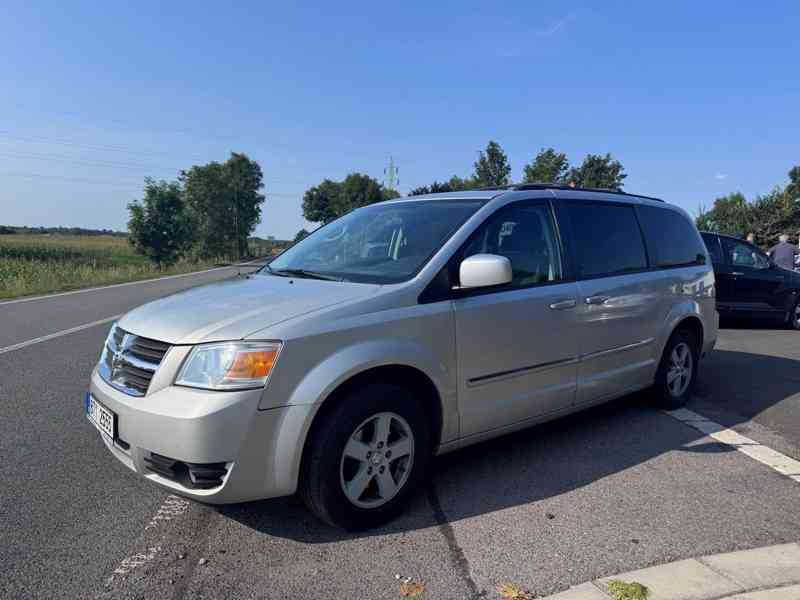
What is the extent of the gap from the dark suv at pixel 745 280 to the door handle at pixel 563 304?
25.3 feet

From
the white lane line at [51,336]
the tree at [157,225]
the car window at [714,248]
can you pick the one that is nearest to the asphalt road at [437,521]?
the white lane line at [51,336]

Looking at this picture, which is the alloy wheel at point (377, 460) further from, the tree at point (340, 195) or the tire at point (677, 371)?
the tree at point (340, 195)

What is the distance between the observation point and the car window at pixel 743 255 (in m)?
10.5

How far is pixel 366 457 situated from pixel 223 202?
7381 cm

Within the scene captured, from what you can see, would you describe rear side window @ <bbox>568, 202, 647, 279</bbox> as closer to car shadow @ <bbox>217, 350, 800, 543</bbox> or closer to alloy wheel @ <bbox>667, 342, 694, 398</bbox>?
alloy wheel @ <bbox>667, 342, 694, 398</bbox>

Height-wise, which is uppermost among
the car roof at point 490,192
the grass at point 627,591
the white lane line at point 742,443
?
the car roof at point 490,192

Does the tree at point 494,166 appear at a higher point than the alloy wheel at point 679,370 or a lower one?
higher

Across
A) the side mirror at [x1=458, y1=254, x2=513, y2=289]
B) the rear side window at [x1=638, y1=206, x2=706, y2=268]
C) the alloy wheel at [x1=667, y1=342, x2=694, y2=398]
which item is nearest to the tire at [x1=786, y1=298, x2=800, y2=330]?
the rear side window at [x1=638, y1=206, x2=706, y2=268]

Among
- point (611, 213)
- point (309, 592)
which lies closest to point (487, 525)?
point (309, 592)

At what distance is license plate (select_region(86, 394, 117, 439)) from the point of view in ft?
9.91

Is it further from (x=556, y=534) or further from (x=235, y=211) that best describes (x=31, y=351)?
(x=235, y=211)

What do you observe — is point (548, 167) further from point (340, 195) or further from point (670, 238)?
point (340, 195)

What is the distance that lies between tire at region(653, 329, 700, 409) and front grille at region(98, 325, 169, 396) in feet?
13.6

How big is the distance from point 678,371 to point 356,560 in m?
3.83
